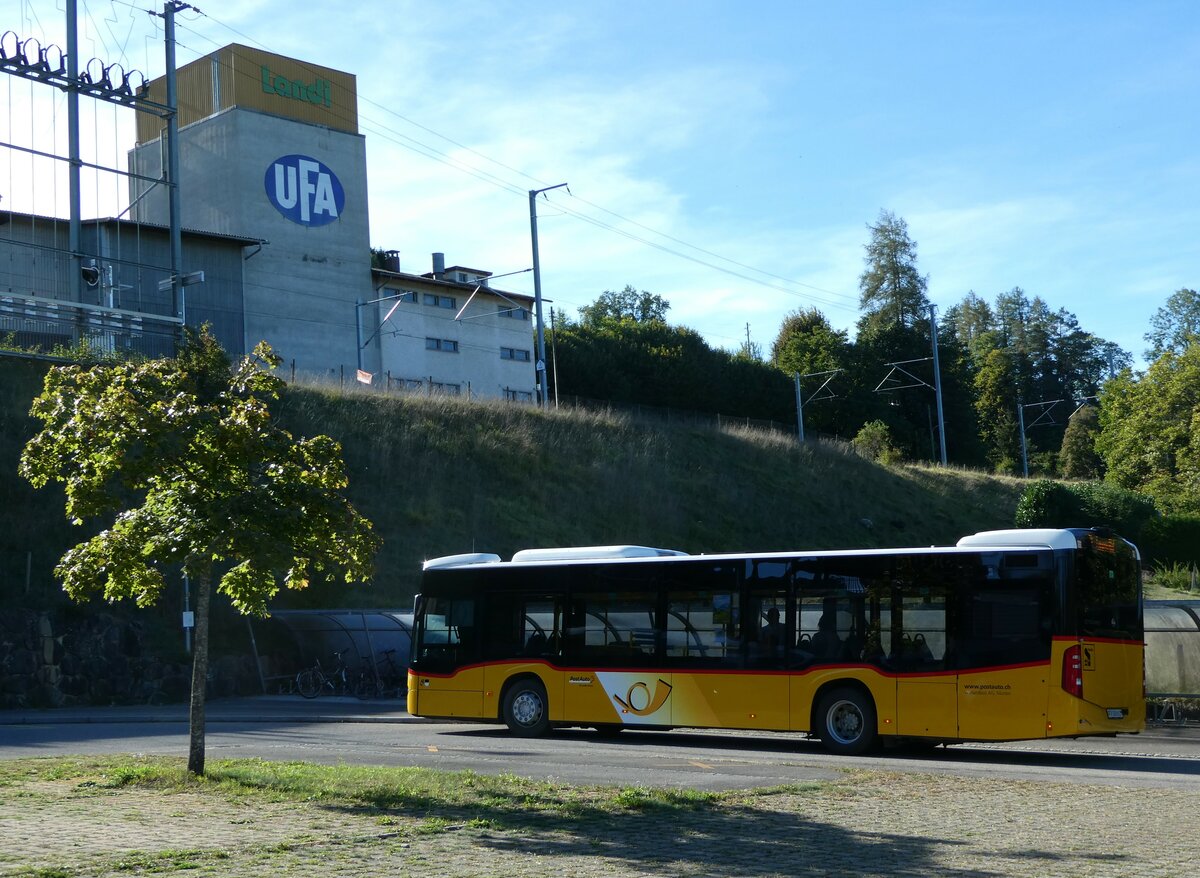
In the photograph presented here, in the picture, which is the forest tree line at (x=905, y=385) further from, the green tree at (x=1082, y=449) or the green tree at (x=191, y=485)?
the green tree at (x=191, y=485)

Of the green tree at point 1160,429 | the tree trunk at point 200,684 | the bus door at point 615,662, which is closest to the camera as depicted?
the tree trunk at point 200,684

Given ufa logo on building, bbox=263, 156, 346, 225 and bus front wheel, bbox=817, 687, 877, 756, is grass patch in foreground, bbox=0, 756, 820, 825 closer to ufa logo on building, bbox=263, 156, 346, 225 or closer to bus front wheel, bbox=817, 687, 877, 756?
bus front wheel, bbox=817, 687, 877, 756

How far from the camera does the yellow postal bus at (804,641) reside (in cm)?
1611

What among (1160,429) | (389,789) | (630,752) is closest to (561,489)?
(630,752)

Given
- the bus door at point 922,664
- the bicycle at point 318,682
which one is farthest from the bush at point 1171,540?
the bus door at point 922,664

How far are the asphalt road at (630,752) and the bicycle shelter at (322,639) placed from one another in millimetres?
7099

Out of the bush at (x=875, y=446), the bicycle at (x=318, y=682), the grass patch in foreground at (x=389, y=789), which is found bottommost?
the bicycle at (x=318, y=682)

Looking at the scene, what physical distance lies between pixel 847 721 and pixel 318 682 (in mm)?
17196

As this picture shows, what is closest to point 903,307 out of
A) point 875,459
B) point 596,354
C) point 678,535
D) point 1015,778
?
point 596,354

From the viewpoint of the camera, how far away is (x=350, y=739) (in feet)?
65.4

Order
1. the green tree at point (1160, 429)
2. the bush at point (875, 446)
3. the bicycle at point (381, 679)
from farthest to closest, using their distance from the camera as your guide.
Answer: the green tree at point (1160, 429) < the bush at point (875, 446) < the bicycle at point (381, 679)

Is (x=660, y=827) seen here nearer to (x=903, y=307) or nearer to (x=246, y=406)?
(x=246, y=406)

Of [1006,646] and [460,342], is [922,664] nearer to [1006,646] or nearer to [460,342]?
[1006,646]

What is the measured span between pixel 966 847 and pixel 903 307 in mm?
97476
